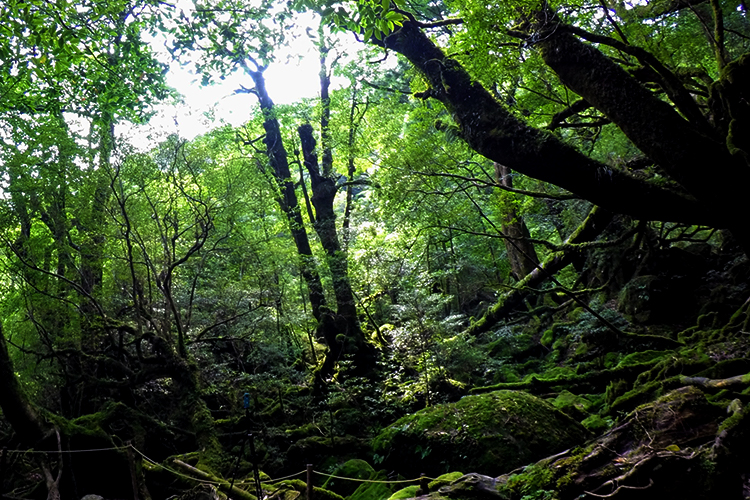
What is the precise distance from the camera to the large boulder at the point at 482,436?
17.9ft

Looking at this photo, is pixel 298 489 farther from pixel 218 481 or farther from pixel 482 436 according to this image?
pixel 482 436

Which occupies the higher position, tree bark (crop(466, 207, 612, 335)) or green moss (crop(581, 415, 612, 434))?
tree bark (crop(466, 207, 612, 335))

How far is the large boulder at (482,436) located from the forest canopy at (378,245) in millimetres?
55

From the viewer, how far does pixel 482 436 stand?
18.9ft

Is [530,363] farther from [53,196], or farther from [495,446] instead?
[53,196]

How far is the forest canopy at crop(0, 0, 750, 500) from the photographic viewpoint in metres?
5.06

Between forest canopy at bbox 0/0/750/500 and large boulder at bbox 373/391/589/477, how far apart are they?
55mm

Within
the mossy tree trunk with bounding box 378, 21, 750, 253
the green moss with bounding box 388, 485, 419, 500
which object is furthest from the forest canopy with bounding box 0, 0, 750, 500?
the green moss with bounding box 388, 485, 419, 500

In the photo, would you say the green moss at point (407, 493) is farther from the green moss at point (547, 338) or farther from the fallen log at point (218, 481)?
the green moss at point (547, 338)

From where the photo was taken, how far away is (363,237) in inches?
520

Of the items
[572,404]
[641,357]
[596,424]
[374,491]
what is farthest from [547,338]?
[374,491]

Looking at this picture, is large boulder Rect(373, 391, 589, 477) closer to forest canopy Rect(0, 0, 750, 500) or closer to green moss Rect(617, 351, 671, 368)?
forest canopy Rect(0, 0, 750, 500)

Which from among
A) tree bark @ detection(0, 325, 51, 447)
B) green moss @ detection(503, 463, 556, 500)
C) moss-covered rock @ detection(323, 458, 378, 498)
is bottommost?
moss-covered rock @ detection(323, 458, 378, 498)

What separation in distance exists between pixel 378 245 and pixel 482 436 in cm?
759
